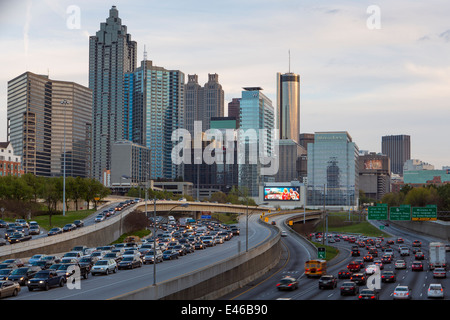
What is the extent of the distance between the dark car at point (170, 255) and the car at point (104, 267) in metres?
14.0

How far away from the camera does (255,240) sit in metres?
A: 104

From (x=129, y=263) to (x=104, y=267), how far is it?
208 inches

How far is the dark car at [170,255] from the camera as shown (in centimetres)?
7544

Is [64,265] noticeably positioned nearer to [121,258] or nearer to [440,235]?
[121,258]

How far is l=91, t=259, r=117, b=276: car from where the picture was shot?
5950 cm

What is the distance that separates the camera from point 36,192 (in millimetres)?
135000

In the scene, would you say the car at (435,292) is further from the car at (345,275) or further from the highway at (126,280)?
the highway at (126,280)

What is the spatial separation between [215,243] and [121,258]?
33.2 meters

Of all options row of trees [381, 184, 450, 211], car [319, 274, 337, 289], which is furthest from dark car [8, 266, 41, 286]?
row of trees [381, 184, 450, 211]

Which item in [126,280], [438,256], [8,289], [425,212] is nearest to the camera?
[8,289]

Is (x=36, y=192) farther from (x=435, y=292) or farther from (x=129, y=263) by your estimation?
(x=435, y=292)

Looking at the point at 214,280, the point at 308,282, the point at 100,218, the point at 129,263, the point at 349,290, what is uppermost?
the point at 100,218

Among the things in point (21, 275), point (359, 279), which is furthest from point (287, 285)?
point (21, 275)
